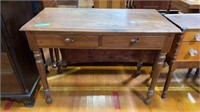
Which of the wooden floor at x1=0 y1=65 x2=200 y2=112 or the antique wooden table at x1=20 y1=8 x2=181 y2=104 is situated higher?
the antique wooden table at x1=20 y1=8 x2=181 y2=104

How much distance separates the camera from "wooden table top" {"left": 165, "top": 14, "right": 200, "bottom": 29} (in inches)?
46.5

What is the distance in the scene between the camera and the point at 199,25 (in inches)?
47.4

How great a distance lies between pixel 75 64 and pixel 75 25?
97cm

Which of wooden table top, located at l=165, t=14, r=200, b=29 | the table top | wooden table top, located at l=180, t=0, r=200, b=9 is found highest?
the table top

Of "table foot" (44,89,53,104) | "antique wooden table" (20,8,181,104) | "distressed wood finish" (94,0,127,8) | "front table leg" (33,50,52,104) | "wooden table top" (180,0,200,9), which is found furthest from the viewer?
"distressed wood finish" (94,0,127,8)

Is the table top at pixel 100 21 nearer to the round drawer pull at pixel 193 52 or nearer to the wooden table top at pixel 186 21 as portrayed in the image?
the wooden table top at pixel 186 21

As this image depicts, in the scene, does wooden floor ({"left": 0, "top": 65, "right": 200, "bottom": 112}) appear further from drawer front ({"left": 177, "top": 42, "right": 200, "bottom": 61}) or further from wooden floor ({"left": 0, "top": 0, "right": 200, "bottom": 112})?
drawer front ({"left": 177, "top": 42, "right": 200, "bottom": 61})

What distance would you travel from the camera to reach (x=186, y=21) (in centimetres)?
128

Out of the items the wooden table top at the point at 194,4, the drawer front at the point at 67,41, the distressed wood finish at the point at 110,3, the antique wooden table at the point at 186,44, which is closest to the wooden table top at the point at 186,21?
the antique wooden table at the point at 186,44

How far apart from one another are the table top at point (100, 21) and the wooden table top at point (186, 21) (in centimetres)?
10

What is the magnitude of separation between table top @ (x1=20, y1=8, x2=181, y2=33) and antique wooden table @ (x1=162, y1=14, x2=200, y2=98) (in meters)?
0.13

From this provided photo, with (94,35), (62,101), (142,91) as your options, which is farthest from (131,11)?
(62,101)

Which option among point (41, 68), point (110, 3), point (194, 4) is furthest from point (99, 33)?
point (194, 4)

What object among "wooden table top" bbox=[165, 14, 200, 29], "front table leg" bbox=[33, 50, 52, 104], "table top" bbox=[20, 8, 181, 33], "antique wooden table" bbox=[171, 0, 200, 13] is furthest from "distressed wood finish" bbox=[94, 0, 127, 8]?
"front table leg" bbox=[33, 50, 52, 104]
